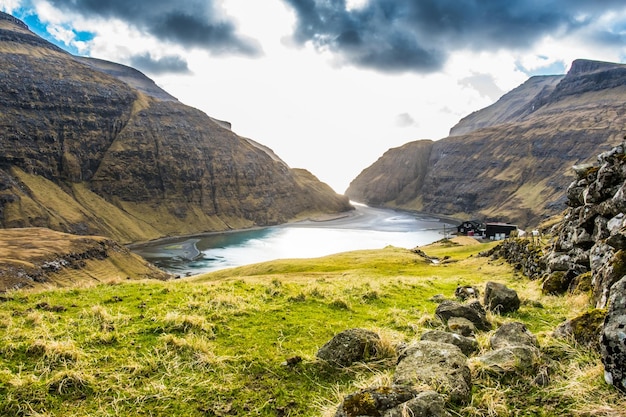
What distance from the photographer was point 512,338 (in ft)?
27.6

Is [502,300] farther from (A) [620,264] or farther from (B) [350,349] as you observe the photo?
(B) [350,349]

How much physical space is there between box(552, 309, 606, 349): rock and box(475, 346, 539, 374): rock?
1.05 metres

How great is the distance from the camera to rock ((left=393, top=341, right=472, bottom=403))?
6203mm

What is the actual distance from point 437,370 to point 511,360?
1.58 m

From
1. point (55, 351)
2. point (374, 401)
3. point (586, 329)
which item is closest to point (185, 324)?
point (55, 351)

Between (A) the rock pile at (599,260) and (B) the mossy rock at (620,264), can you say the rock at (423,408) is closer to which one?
(A) the rock pile at (599,260)

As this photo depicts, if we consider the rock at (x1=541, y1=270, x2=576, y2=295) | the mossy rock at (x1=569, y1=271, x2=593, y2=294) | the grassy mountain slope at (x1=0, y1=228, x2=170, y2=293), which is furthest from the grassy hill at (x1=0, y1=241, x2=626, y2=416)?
the grassy mountain slope at (x1=0, y1=228, x2=170, y2=293)

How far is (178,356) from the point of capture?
9352 mm

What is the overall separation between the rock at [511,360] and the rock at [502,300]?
7.89 meters

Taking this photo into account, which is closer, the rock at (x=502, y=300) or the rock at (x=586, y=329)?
the rock at (x=586, y=329)

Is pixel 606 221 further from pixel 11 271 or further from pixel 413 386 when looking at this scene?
pixel 11 271

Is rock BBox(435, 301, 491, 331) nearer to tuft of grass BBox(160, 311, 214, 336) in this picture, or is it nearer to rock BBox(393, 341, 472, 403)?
rock BBox(393, 341, 472, 403)

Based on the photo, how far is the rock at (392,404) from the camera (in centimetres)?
545

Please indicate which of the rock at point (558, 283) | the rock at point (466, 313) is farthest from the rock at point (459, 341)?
the rock at point (558, 283)
